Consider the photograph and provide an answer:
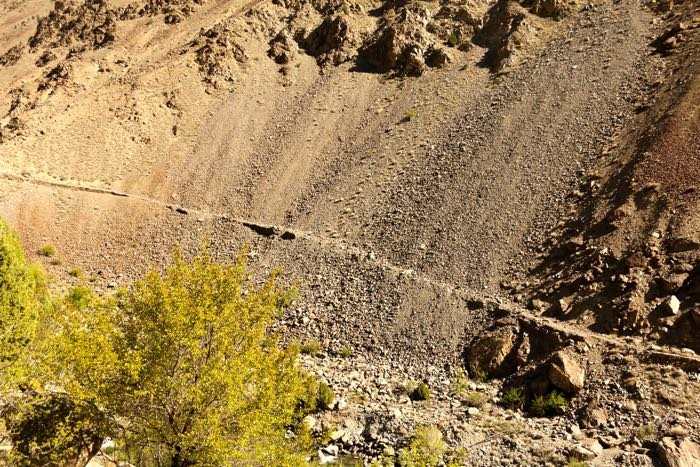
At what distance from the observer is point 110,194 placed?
33406 mm

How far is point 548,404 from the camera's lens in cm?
1794

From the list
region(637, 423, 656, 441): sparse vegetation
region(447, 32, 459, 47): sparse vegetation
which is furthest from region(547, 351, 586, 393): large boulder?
region(447, 32, 459, 47): sparse vegetation

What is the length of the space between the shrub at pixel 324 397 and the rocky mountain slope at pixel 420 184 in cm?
45

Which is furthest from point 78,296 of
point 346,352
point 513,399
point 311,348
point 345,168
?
point 513,399

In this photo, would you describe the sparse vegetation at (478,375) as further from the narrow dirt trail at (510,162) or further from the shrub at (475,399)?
the narrow dirt trail at (510,162)

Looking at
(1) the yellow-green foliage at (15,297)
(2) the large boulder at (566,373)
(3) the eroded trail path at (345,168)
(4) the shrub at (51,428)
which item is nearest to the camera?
(4) the shrub at (51,428)

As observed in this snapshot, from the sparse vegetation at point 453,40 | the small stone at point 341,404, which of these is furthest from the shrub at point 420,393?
the sparse vegetation at point 453,40

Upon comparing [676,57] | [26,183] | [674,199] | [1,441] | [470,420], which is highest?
[676,57]

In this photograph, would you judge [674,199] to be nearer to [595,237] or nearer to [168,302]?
[595,237]

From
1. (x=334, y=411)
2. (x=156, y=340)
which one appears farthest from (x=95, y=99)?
(x=156, y=340)

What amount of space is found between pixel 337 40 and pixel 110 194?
73.6 ft

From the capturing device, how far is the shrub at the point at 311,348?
22.6 metres

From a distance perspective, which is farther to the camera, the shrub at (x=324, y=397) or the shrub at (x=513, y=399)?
the shrub at (x=324, y=397)

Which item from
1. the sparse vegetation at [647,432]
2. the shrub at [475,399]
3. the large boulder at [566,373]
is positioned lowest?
the shrub at [475,399]
